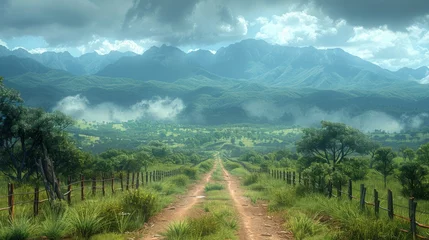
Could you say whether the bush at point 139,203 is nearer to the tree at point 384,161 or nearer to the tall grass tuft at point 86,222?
the tall grass tuft at point 86,222

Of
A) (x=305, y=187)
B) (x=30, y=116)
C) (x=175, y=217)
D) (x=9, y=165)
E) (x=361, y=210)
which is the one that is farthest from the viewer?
(x=9, y=165)

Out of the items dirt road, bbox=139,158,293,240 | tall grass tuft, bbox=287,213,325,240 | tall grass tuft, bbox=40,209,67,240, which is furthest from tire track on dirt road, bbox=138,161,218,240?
tall grass tuft, bbox=287,213,325,240

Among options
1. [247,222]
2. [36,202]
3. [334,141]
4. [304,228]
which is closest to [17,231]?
[36,202]

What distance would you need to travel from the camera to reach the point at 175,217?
633 inches

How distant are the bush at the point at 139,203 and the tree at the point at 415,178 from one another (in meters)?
15.8

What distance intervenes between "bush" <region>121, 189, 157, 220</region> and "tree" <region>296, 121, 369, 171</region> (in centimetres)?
3688

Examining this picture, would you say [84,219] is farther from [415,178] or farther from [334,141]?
[334,141]

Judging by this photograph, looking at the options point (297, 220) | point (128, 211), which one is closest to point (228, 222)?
point (297, 220)

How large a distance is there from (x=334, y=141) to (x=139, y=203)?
39.6 m

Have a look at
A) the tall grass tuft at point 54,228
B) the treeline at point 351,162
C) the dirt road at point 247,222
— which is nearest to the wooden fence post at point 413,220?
the dirt road at point 247,222

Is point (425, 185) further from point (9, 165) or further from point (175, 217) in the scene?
point (9, 165)

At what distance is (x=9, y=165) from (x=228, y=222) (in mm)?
25814

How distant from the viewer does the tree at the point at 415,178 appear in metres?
→ 21.0

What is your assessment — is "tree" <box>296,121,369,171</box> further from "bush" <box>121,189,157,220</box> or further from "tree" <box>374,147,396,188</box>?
"bush" <box>121,189,157,220</box>
